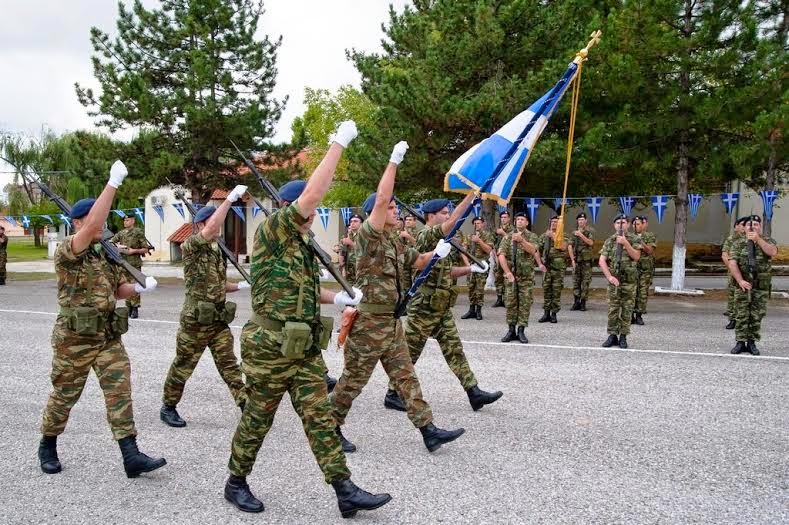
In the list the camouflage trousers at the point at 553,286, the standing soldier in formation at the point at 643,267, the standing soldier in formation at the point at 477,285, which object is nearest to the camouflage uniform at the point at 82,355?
the standing soldier in formation at the point at 477,285

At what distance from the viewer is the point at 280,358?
3705 mm

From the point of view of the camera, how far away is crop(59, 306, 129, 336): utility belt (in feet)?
14.1

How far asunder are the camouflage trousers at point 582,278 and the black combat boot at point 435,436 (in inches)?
354

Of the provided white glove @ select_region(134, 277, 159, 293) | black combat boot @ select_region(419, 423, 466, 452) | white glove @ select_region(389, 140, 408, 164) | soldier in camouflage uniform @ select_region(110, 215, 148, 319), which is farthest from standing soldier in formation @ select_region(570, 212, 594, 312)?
white glove @ select_region(134, 277, 159, 293)

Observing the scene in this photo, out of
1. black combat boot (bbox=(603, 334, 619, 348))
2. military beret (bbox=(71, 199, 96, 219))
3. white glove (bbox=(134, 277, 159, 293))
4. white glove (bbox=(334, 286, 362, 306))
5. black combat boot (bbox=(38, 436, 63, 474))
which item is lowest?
black combat boot (bbox=(38, 436, 63, 474))

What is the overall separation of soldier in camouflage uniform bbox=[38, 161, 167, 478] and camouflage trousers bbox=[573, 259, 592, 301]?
10.2 m

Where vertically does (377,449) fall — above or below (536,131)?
below

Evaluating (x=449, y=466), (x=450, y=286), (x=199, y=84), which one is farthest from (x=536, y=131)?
(x=199, y=84)

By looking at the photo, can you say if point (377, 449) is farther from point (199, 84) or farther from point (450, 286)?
point (199, 84)

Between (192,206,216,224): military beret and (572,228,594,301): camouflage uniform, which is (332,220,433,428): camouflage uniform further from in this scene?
(572,228,594,301): camouflage uniform

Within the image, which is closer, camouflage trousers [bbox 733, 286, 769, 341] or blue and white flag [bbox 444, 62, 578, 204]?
blue and white flag [bbox 444, 62, 578, 204]

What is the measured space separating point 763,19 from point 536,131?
11.2m

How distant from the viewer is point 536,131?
6066mm

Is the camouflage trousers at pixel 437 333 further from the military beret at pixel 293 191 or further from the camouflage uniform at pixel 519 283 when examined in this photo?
the camouflage uniform at pixel 519 283
